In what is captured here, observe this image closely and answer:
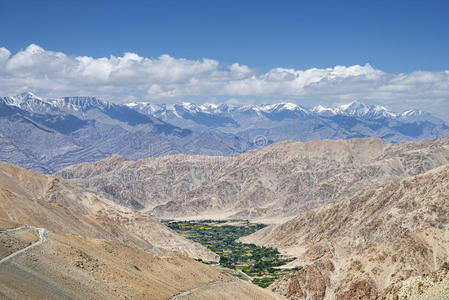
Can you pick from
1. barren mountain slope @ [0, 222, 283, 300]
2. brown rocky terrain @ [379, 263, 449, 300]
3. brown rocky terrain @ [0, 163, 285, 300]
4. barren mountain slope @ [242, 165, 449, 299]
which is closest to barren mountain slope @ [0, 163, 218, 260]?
brown rocky terrain @ [0, 163, 285, 300]

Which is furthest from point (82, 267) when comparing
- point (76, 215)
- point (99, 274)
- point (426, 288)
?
point (76, 215)

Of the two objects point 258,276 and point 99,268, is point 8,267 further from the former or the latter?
point 258,276

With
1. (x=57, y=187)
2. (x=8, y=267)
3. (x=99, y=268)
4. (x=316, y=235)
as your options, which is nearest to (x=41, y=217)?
Answer: (x=99, y=268)

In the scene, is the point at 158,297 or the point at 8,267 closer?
the point at 8,267

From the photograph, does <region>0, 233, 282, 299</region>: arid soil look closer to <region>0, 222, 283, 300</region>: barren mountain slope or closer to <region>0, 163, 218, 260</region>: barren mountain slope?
<region>0, 222, 283, 300</region>: barren mountain slope

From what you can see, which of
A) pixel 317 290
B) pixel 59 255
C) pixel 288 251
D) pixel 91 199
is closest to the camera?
pixel 59 255
